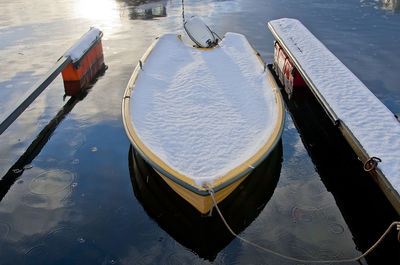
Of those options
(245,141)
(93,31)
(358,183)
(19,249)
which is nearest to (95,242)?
(19,249)

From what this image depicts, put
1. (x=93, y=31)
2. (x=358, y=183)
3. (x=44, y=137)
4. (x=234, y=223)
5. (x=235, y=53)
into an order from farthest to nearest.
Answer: (x=93, y=31)
(x=235, y=53)
(x=44, y=137)
(x=358, y=183)
(x=234, y=223)

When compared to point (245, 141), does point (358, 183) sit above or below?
below

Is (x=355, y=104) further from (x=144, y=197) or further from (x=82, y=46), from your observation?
(x=82, y=46)

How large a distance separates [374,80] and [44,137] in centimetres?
1170

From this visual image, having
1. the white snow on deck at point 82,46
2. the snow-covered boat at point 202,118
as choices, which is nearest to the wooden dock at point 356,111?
the snow-covered boat at point 202,118

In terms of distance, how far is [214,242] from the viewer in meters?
5.90

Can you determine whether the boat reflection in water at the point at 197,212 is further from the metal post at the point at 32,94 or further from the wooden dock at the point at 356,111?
the metal post at the point at 32,94

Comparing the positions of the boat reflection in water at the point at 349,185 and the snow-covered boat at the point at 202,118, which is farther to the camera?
the boat reflection in water at the point at 349,185

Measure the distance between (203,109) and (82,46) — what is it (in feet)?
23.8

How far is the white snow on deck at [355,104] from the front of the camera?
6672 millimetres

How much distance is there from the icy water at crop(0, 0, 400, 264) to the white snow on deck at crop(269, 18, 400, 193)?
106 cm

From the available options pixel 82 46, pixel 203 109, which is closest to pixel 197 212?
pixel 203 109

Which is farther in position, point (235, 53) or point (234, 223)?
point (235, 53)

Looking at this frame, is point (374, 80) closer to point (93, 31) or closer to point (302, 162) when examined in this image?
point (302, 162)
